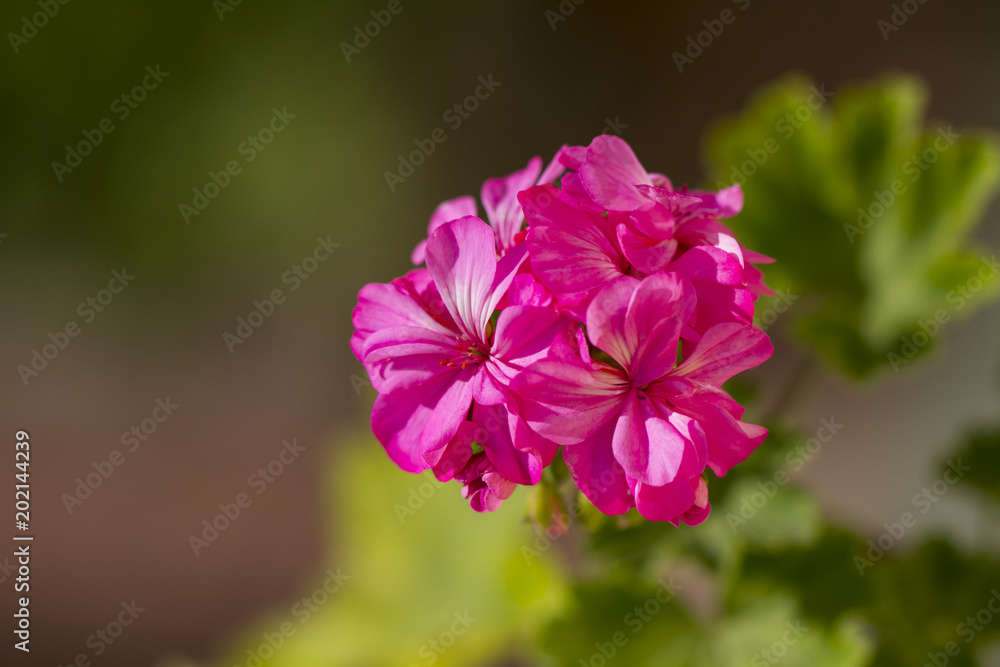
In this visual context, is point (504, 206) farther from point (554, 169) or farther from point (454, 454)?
point (454, 454)


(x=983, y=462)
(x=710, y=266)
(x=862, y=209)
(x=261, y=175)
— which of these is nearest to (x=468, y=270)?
(x=710, y=266)

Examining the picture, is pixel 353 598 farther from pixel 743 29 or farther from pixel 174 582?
pixel 743 29

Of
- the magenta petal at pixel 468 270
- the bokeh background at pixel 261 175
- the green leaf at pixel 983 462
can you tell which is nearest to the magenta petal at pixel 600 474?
the magenta petal at pixel 468 270

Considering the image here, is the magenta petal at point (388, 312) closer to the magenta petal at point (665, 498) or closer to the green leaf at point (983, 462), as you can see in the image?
the magenta petal at point (665, 498)

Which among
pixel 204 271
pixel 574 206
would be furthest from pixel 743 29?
pixel 574 206

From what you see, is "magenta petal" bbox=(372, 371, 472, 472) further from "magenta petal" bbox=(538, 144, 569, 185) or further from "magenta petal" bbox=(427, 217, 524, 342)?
"magenta petal" bbox=(538, 144, 569, 185)

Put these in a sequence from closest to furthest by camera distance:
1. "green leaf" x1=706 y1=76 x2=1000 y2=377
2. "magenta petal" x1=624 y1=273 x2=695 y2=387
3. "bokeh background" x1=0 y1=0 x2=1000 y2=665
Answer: "magenta petal" x1=624 y1=273 x2=695 y2=387 → "green leaf" x1=706 y1=76 x2=1000 y2=377 → "bokeh background" x1=0 y1=0 x2=1000 y2=665

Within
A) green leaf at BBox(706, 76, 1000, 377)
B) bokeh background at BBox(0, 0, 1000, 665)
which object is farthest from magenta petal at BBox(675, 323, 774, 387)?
bokeh background at BBox(0, 0, 1000, 665)
